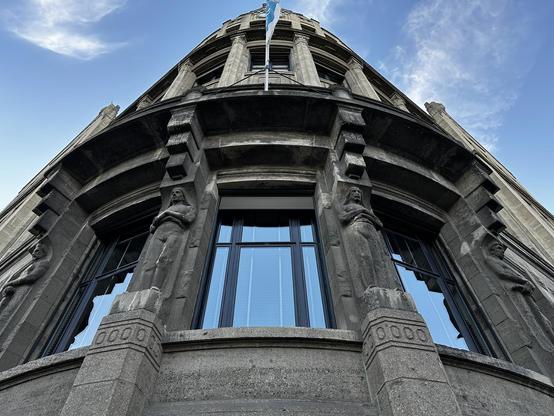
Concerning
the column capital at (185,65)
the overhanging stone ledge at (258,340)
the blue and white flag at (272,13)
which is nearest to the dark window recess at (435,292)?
the overhanging stone ledge at (258,340)

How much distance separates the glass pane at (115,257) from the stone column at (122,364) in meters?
3.61

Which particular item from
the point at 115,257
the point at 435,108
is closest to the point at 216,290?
the point at 115,257

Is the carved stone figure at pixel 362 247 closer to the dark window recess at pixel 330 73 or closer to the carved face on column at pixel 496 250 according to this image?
the carved face on column at pixel 496 250

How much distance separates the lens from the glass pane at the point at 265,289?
241 inches

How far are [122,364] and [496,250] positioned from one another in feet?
23.5

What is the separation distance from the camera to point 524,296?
6922mm

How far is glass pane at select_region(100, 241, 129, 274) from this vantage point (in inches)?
326

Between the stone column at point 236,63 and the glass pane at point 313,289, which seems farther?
the stone column at point 236,63

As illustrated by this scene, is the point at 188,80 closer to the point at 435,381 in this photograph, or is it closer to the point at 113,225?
the point at 113,225

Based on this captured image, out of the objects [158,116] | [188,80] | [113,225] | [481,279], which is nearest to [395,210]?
[481,279]

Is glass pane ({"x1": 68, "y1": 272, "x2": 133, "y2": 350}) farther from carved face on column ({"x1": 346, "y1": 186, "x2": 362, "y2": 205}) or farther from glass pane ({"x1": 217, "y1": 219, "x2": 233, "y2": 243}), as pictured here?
carved face on column ({"x1": 346, "y1": 186, "x2": 362, "y2": 205})

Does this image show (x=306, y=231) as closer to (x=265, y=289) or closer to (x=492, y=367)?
(x=265, y=289)

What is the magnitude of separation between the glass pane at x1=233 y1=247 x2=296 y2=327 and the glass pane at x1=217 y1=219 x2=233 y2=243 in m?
0.49

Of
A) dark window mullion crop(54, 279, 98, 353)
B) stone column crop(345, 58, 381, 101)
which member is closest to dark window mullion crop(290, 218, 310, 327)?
dark window mullion crop(54, 279, 98, 353)
